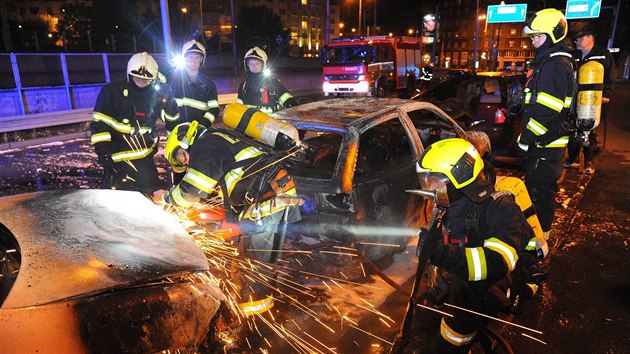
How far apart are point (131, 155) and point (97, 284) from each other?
2.95 m

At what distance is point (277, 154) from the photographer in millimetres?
2941

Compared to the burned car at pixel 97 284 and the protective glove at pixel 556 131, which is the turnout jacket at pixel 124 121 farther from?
the protective glove at pixel 556 131

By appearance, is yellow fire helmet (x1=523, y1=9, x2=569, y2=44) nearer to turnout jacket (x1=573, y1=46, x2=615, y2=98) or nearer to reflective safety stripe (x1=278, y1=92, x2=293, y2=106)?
turnout jacket (x1=573, y1=46, x2=615, y2=98)

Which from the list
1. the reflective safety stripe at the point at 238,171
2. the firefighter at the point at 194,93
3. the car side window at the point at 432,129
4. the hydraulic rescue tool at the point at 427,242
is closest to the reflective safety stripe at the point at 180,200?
the reflective safety stripe at the point at 238,171

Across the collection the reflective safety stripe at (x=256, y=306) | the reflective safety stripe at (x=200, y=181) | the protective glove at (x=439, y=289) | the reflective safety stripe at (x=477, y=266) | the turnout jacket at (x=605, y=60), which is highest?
the turnout jacket at (x=605, y=60)

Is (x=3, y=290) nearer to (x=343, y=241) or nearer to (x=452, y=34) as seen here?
(x=343, y=241)

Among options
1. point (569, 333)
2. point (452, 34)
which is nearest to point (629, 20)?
point (452, 34)

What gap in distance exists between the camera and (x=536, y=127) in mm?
4113

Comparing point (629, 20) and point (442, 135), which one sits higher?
point (629, 20)

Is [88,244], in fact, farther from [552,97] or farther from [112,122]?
[552,97]

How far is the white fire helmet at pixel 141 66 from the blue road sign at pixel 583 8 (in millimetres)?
34083

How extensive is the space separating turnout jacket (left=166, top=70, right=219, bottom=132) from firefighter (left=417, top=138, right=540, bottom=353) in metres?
3.60

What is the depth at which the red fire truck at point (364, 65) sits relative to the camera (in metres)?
18.5

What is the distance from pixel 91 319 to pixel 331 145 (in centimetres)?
325
